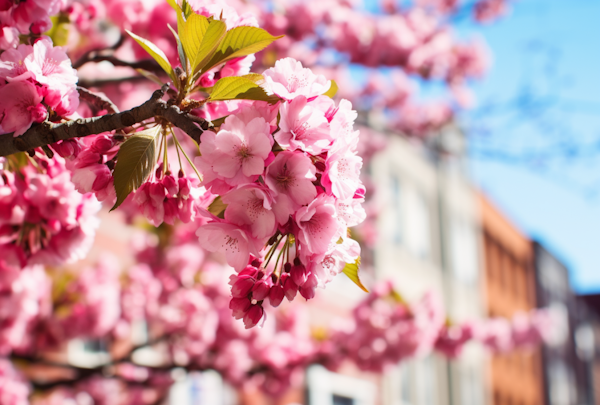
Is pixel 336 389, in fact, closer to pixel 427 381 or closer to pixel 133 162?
pixel 427 381

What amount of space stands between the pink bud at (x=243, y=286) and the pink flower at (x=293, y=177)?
0.28m

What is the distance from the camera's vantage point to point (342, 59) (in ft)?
23.5

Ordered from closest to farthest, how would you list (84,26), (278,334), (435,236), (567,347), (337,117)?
(337,117), (84,26), (278,334), (435,236), (567,347)

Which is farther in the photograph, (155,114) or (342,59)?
(342,59)

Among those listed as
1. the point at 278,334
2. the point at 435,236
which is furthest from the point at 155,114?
the point at 435,236

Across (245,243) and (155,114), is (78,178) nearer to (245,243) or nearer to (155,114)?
(155,114)

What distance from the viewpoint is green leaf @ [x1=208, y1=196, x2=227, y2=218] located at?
1.64 m

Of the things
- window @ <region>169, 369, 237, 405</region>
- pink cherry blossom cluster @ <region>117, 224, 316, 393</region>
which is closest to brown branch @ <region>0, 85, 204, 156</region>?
pink cherry blossom cluster @ <region>117, 224, 316, 393</region>

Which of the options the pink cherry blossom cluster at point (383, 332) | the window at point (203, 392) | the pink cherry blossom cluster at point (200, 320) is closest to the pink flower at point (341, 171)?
the pink cherry blossom cluster at point (383, 332)

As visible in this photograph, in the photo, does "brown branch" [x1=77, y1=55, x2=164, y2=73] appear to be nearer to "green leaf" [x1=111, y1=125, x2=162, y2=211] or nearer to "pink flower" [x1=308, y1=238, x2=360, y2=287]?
"green leaf" [x1=111, y1=125, x2=162, y2=211]

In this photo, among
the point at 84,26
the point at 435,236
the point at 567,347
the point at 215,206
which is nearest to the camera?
the point at 215,206

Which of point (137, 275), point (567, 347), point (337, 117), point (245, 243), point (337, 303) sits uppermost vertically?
point (567, 347)

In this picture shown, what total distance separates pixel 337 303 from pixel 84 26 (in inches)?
531

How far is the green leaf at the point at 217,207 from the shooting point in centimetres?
164
